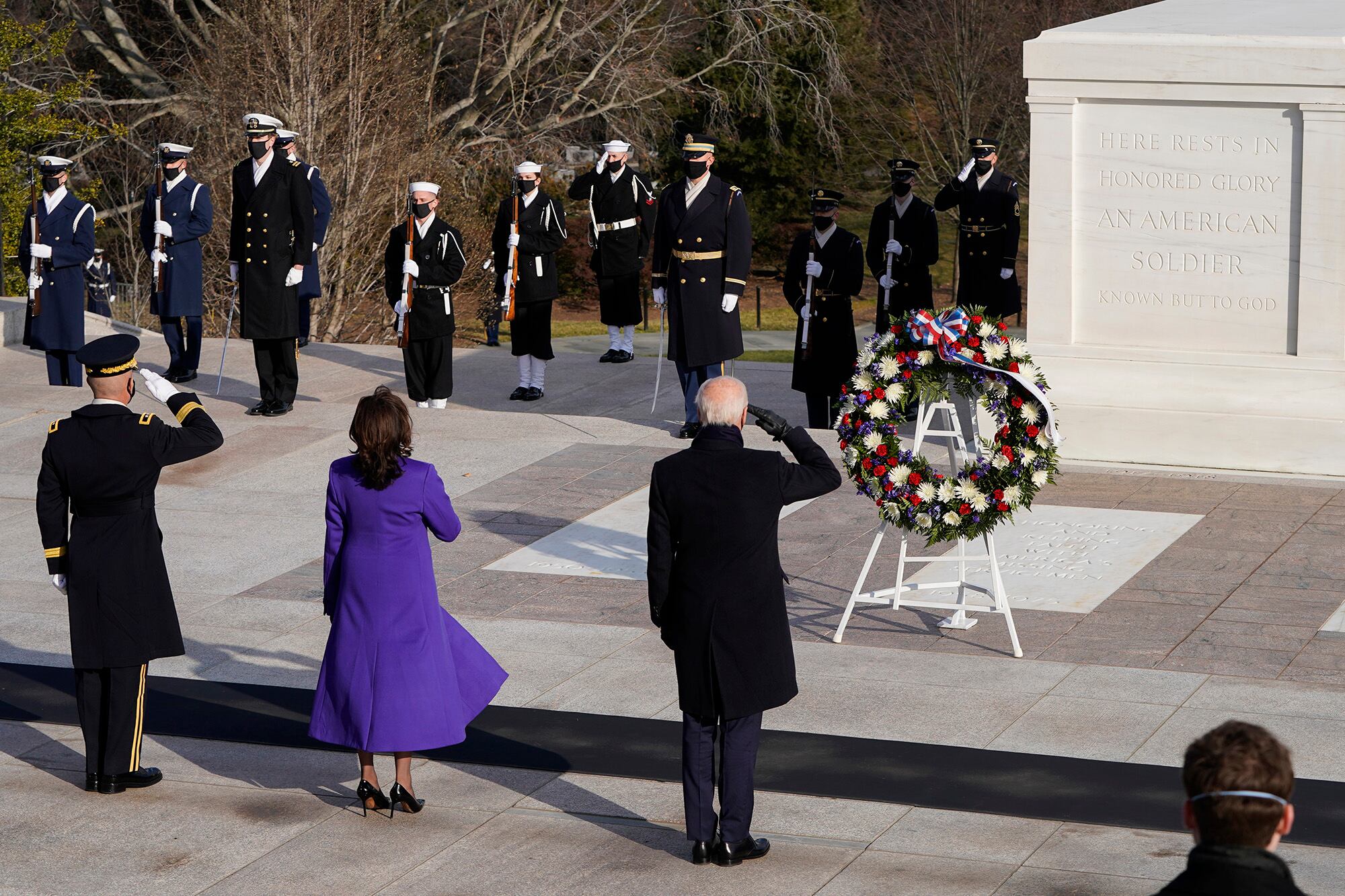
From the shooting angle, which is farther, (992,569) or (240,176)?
(240,176)

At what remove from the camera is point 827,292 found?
12.7 m

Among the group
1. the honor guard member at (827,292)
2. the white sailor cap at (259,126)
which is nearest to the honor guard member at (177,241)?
the white sailor cap at (259,126)

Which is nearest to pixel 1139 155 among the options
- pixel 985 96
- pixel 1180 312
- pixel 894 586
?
pixel 1180 312

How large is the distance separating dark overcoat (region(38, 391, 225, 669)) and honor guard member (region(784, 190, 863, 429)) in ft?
22.0

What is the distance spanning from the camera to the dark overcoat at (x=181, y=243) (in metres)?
14.3

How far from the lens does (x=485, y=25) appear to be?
90.6 feet

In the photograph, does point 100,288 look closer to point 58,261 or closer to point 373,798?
point 58,261

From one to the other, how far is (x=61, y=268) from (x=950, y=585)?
28.7 ft

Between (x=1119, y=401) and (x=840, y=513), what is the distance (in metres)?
2.09

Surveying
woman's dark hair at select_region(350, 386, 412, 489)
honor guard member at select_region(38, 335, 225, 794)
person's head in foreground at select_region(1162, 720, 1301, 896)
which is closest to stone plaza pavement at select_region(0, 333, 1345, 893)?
honor guard member at select_region(38, 335, 225, 794)

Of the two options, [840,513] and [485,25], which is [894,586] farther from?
[485,25]

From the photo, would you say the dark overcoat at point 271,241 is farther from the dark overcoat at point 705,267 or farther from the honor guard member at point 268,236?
the dark overcoat at point 705,267

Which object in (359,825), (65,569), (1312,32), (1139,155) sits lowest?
(359,825)

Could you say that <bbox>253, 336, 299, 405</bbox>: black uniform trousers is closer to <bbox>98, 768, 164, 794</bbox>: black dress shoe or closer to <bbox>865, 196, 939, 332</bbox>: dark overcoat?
<bbox>865, 196, 939, 332</bbox>: dark overcoat
